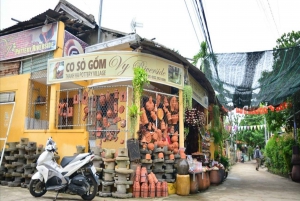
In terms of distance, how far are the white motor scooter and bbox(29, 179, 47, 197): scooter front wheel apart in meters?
0.02

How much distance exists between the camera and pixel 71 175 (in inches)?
238

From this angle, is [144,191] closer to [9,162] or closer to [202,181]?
[202,181]

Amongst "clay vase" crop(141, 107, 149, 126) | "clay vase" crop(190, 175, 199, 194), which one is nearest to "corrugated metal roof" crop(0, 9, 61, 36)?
"clay vase" crop(141, 107, 149, 126)

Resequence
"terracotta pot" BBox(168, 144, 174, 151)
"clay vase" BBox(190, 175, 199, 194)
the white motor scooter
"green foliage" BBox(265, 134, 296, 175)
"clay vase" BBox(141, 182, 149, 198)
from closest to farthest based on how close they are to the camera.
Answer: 1. the white motor scooter
2. "clay vase" BBox(141, 182, 149, 198)
3. "clay vase" BBox(190, 175, 199, 194)
4. "terracotta pot" BBox(168, 144, 174, 151)
5. "green foliage" BBox(265, 134, 296, 175)

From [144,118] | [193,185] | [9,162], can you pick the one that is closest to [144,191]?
[193,185]

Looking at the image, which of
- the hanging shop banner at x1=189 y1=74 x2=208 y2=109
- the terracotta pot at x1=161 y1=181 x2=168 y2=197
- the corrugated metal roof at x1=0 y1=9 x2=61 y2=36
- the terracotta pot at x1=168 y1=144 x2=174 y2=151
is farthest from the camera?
the hanging shop banner at x1=189 y1=74 x2=208 y2=109

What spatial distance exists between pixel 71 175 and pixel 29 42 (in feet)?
19.1

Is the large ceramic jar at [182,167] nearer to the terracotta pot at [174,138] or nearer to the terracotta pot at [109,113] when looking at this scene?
the terracotta pot at [174,138]

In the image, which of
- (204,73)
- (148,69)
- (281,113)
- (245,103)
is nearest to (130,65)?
(148,69)

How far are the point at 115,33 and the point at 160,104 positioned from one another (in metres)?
4.53

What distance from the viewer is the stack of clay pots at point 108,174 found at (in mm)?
6637

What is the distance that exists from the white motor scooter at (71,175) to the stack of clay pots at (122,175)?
640 mm

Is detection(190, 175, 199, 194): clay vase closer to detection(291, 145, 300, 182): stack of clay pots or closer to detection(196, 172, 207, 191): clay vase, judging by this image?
detection(196, 172, 207, 191): clay vase

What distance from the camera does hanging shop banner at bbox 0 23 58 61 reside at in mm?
9069
